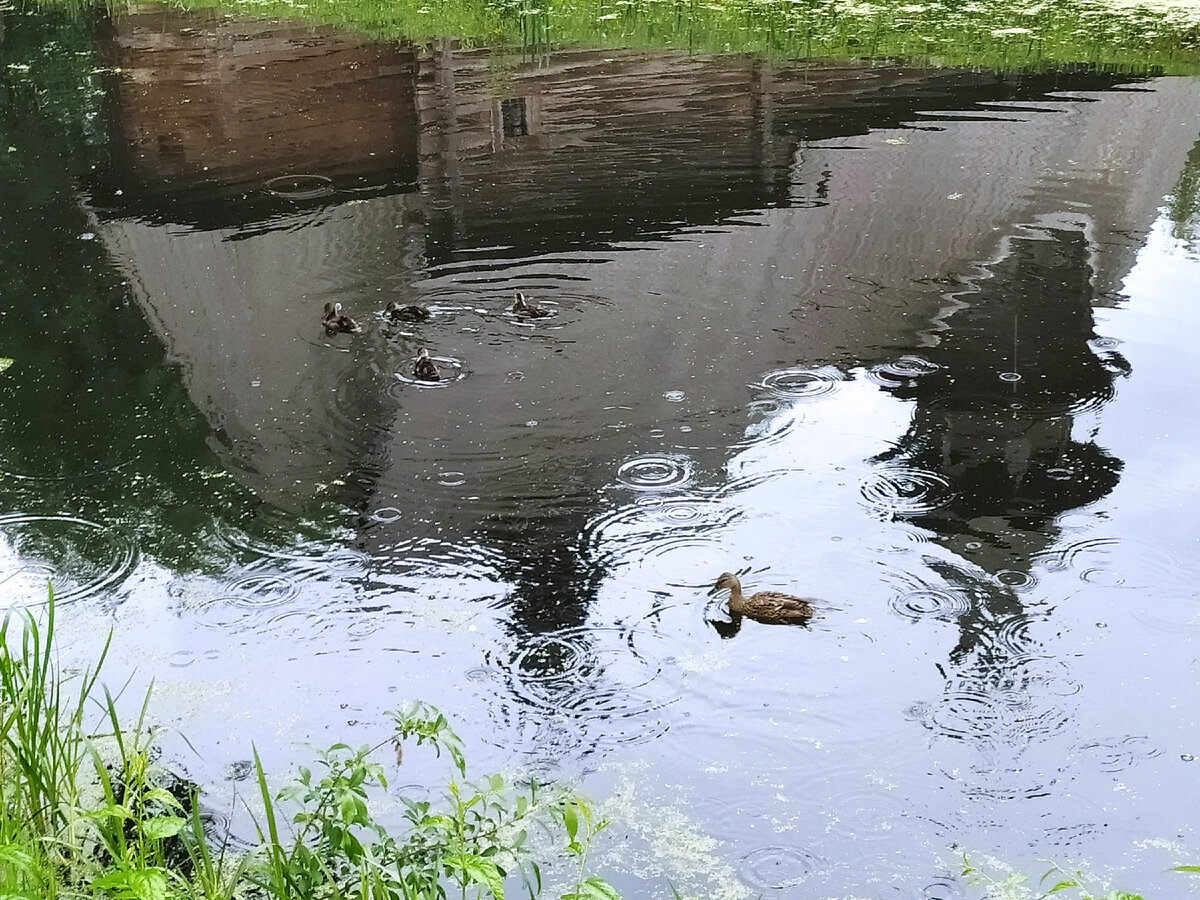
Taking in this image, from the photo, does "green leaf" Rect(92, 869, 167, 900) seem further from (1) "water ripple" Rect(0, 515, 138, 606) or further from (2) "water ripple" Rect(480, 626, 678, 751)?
(1) "water ripple" Rect(0, 515, 138, 606)

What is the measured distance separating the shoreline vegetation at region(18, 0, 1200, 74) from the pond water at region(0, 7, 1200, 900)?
10.6 ft

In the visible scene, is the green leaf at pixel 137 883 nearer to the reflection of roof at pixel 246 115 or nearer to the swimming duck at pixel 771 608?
the swimming duck at pixel 771 608

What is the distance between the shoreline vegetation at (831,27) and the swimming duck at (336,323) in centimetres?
904

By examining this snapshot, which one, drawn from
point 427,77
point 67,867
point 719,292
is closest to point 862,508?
point 719,292

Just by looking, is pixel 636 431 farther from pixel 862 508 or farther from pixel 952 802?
pixel 952 802

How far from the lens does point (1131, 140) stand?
11141 millimetres

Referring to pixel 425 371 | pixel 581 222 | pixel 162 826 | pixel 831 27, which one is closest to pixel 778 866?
pixel 162 826

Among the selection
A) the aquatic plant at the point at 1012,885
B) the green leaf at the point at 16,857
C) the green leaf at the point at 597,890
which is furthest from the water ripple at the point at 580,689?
the green leaf at the point at 16,857

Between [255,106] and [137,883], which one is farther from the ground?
[255,106]

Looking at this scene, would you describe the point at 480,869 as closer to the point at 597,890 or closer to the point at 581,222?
the point at 597,890

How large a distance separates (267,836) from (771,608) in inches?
81.7

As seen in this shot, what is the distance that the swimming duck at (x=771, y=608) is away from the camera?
16.4ft

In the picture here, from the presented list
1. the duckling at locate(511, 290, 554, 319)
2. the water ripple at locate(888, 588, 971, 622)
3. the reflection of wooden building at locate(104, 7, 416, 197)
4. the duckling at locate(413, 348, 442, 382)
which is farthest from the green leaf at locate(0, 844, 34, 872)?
the reflection of wooden building at locate(104, 7, 416, 197)

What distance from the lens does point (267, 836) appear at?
4129 millimetres
